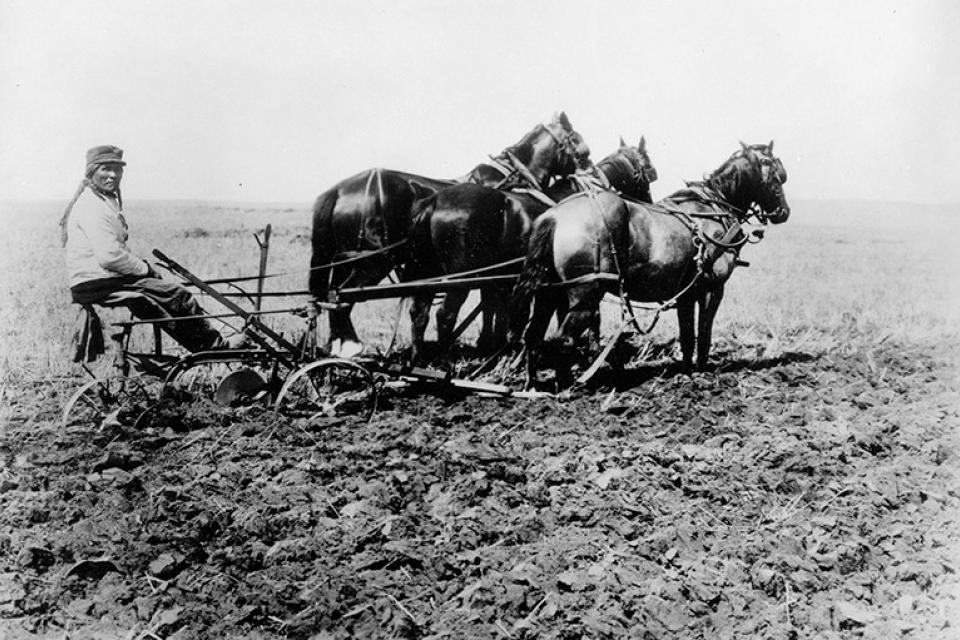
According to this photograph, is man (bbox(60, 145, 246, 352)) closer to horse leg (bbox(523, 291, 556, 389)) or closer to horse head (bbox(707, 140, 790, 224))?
horse leg (bbox(523, 291, 556, 389))

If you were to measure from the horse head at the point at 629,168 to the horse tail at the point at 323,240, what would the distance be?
9.50 ft

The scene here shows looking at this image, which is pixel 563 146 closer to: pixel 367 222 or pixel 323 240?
pixel 367 222

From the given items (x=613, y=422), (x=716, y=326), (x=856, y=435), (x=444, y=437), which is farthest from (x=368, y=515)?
(x=716, y=326)

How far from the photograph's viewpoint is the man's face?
5340mm

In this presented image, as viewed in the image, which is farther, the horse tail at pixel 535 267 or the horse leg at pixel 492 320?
the horse leg at pixel 492 320

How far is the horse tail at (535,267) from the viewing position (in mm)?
6594

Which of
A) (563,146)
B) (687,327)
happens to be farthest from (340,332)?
(687,327)

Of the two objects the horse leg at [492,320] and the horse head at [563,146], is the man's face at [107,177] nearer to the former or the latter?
the horse leg at [492,320]

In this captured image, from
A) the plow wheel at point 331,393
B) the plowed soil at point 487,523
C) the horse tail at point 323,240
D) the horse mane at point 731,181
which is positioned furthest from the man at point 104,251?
the horse mane at point 731,181

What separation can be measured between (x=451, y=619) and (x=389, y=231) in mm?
5001

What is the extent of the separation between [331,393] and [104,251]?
1.95 m

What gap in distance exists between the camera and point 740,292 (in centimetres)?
1391

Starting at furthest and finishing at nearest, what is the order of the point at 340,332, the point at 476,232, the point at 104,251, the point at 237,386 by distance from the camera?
the point at 340,332 → the point at 476,232 → the point at 237,386 → the point at 104,251

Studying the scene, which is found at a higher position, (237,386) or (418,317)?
(418,317)
